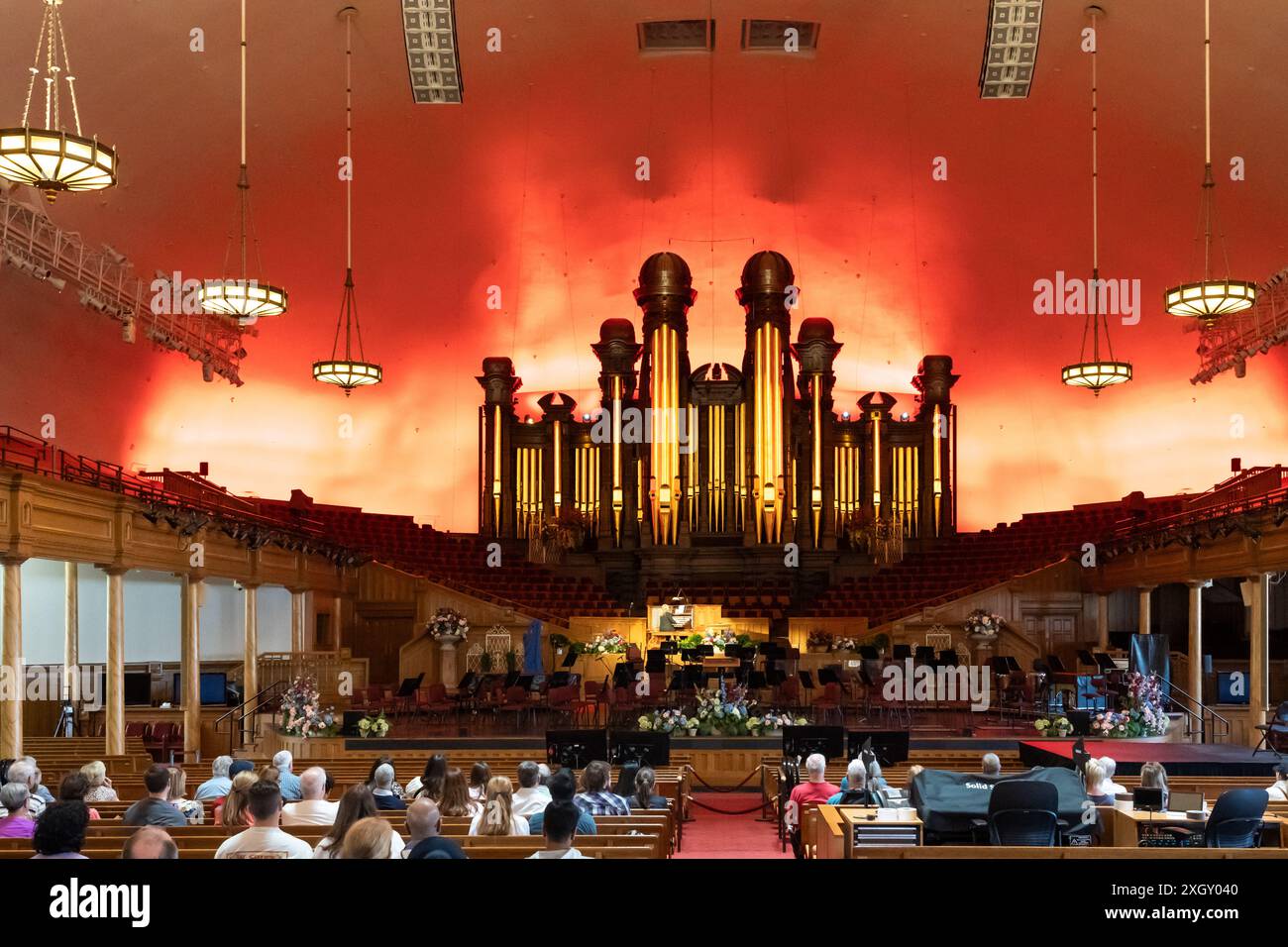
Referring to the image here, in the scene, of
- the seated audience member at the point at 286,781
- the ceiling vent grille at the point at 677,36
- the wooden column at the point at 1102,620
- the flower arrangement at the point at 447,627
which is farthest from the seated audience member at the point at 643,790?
the ceiling vent grille at the point at 677,36

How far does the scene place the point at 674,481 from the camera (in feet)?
77.2

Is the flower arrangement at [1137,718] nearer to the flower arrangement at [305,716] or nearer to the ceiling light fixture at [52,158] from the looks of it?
the flower arrangement at [305,716]

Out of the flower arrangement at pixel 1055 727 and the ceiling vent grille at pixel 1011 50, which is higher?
the ceiling vent grille at pixel 1011 50

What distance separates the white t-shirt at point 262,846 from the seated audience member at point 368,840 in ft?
2.46

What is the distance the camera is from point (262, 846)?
4707 mm

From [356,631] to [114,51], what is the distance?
33.3ft

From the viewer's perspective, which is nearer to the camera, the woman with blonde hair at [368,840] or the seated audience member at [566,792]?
the woman with blonde hair at [368,840]

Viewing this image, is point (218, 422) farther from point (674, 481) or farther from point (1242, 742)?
point (1242, 742)

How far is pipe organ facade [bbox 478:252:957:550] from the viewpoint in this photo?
2339cm

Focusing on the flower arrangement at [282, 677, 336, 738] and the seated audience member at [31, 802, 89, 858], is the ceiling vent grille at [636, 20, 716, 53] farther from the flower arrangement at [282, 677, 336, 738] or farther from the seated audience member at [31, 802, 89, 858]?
the seated audience member at [31, 802, 89, 858]

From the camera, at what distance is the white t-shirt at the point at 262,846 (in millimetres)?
4672
